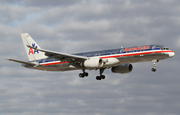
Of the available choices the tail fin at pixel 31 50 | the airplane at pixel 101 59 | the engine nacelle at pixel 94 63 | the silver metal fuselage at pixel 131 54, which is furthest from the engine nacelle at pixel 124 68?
the tail fin at pixel 31 50

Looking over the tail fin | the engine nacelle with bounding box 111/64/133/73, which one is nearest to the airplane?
→ the engine nacelle with bounding box 111/64/133/73

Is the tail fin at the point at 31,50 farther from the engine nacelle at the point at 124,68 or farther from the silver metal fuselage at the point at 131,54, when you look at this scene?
the engine nacelle at the point at 124,68

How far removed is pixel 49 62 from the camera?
2339 inches

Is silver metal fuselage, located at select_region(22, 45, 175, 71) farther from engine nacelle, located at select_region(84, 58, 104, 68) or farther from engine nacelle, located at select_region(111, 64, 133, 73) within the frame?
engine nacelle, located at select_region(111, 64, 133, 73)

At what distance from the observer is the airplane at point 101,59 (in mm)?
49500

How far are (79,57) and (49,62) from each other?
9.34m

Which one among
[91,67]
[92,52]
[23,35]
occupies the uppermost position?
[23,35]

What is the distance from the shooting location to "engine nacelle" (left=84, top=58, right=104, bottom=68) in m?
51.2

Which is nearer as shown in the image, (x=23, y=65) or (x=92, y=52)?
(x=92, y=52)

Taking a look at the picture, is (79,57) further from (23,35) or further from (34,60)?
(23,35)

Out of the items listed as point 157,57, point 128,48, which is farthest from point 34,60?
point 157,57

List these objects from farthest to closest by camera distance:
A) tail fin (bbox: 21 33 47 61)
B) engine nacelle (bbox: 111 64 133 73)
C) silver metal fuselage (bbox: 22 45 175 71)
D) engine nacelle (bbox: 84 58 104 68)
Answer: tail fin (bbox: 21 33 47 61)
engine nacelle (bbox: 111 64 133 73)
engine nacelle (bbox: 84 58 104 68)
silver metal fuselage (bbox: 22 45 175 71)

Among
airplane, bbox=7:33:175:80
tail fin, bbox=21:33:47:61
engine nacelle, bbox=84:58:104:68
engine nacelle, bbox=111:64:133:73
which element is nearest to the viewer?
airplane, bbox=7:33:175:80

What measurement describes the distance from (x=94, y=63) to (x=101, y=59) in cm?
150
